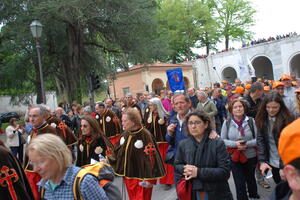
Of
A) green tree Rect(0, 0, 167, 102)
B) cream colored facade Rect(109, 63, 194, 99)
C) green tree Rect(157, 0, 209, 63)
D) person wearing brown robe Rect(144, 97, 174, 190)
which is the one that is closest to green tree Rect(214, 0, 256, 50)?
green tree Rect(157, 0, 209, 63)

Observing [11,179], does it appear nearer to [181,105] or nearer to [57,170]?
[57,170]

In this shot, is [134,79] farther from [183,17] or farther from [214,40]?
[214,40]

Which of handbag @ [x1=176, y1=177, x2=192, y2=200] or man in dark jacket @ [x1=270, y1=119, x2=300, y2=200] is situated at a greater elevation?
man in dark jacket @ [x1=270, y1=119, x2=300, y2=200]

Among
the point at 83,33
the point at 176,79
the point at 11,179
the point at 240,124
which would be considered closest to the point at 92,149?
the point at 11,179

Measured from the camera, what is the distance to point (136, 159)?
14.6 ft

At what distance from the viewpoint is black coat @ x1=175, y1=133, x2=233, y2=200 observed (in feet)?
9.78

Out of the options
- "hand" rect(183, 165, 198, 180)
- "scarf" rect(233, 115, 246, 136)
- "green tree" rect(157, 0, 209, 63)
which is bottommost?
"hand" rect(183, 165, 198, 180)

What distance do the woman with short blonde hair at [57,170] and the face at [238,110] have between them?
9.13 ft

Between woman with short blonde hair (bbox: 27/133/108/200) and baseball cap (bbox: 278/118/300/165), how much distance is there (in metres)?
1.41

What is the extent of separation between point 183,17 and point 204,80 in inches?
406

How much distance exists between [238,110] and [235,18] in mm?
49334

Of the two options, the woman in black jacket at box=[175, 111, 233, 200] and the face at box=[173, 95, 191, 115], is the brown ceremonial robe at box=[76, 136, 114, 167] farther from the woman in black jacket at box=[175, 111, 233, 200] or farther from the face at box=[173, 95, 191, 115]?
the woman in black jacket at box=[175, 111, 233, 200]

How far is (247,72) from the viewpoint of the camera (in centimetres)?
1523

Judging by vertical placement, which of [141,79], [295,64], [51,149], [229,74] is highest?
[295,64]
